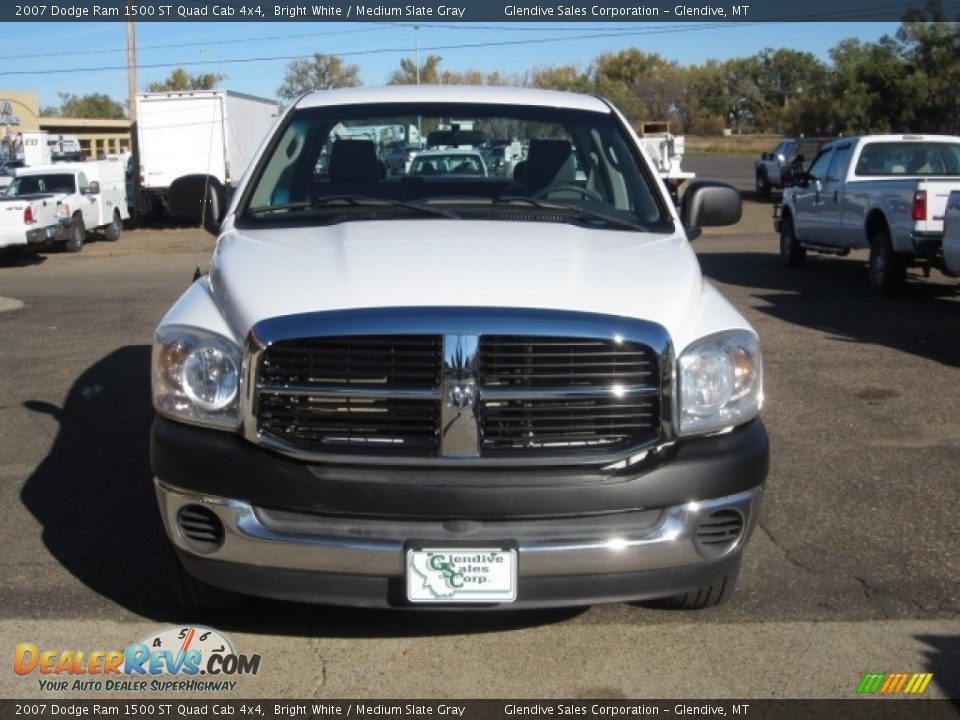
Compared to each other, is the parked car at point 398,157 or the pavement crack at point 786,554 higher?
the parked car at point 398,157

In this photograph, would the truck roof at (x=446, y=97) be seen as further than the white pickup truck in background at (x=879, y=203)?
No

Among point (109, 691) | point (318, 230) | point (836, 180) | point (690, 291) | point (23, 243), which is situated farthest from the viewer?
point (23, 243)

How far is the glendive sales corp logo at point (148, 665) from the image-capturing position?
13.1 feet

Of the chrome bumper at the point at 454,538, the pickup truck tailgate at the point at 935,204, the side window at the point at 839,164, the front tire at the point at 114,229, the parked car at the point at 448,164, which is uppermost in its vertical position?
the parked car at the point at 448,164

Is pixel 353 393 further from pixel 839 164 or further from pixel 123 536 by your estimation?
pixel 839 164

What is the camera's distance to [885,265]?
44.3 ft

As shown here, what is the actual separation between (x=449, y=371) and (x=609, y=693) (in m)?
1.21

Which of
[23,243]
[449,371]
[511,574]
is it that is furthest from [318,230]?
[23,243]

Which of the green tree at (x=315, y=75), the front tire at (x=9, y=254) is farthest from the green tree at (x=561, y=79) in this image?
the front tire at (x=9, y=254)

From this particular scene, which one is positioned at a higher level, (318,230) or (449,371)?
(318,230)

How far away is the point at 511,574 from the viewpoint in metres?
3.71

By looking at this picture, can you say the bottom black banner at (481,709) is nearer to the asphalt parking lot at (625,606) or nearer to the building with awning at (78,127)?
the asphalt parking lot at (625,606)

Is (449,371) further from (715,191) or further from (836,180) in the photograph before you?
(836,180)

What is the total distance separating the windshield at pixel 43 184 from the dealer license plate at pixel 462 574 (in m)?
20.9
